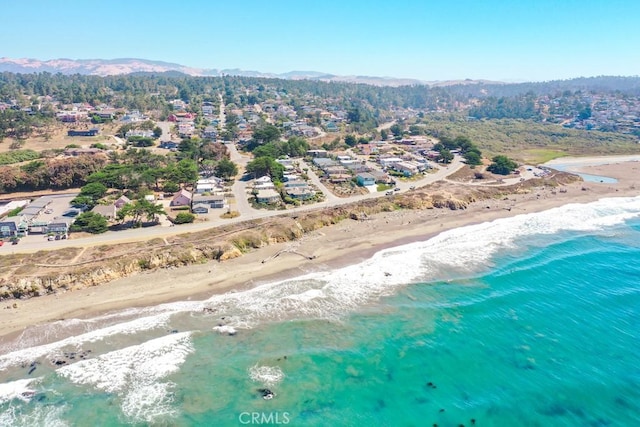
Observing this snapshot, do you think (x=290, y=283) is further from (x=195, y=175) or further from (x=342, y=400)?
(x=195, y=175)

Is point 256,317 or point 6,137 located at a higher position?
point 6,137

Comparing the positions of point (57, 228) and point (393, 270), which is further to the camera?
point (57, 228)

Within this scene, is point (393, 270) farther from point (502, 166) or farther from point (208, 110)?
point (208, 110)

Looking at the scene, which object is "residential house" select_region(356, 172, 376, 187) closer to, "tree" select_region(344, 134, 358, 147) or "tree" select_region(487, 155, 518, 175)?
Answer: "tree" select_region(487, 155, 518, 175)

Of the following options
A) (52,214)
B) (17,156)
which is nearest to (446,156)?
(52,214)

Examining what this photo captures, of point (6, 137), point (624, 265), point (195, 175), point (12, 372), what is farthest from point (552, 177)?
point (6, 137)
